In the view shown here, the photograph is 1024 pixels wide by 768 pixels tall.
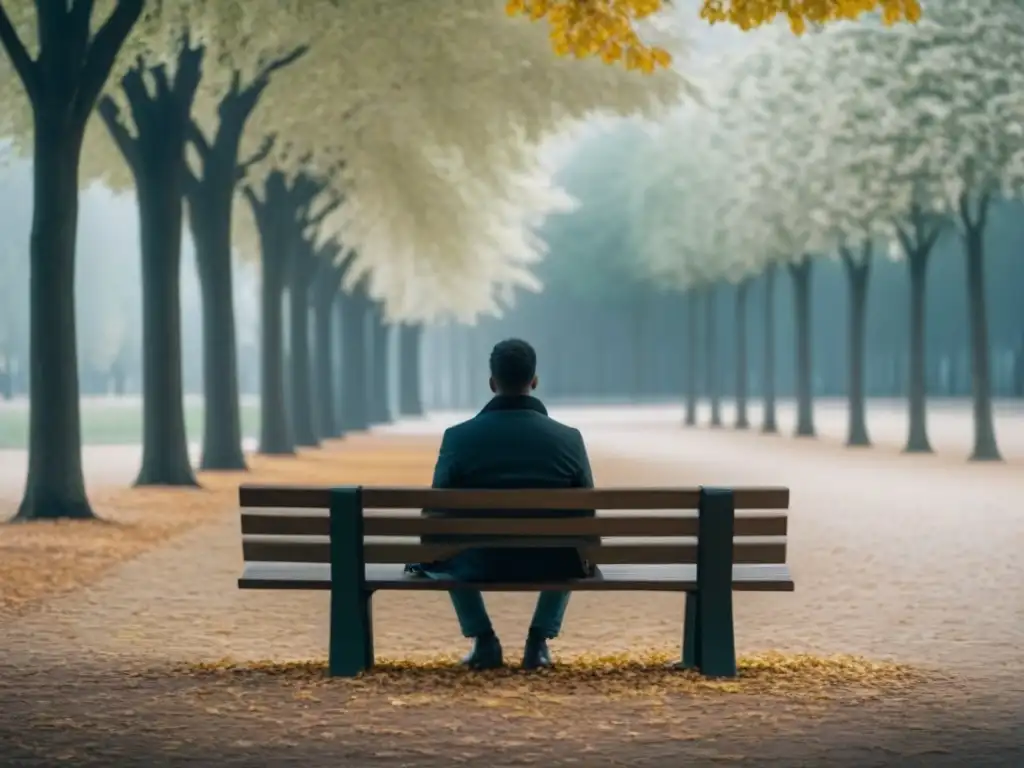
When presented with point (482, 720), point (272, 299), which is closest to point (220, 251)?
point (272, 299)

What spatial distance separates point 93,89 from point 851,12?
9752 mm

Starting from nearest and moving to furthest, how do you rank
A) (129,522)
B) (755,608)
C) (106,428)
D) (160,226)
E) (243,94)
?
1. (755,608)
2. (129,522)
3. (160,226)
4. (243,94)
5. (106,428)

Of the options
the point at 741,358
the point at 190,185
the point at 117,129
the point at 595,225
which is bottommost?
the point at 741,358

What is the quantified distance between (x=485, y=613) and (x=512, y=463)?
80 centimetres

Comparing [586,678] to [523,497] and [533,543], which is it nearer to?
[533,543]

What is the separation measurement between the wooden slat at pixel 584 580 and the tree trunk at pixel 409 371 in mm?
54404

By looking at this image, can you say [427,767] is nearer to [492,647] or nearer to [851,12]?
[492,647]

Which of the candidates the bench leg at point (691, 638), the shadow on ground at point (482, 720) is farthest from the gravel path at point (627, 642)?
the bench leg at point (691, 638)

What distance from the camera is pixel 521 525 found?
7.75 meters

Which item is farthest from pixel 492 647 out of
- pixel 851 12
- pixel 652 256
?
pixel 652 256

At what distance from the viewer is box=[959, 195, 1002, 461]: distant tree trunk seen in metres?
30.9

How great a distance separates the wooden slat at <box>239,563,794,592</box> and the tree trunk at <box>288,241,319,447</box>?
27.1 meters

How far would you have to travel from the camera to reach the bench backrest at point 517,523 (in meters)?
7.75

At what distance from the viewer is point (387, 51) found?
2211cm
